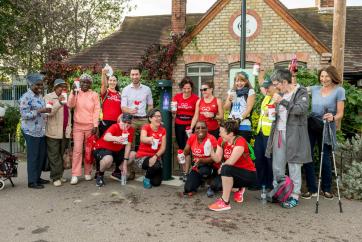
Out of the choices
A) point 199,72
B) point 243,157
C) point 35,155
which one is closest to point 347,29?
point 199,72

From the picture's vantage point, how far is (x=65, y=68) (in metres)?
16.0

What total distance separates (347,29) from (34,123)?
47.6 feet

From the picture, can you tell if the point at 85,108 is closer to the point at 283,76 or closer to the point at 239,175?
the point at 239,175

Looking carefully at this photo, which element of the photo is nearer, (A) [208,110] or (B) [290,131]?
(B) [290,131]

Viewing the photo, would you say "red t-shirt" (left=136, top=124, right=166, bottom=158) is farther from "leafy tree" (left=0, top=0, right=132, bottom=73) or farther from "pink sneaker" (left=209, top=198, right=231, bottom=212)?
"leafy tree" (left=0, top=0, right=132, bottom=73)

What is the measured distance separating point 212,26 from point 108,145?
10.0m

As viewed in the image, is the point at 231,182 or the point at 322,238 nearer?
the point at 322,238

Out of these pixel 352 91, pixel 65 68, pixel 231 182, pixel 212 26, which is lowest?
pixel 231 182

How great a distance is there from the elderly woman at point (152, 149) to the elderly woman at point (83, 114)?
2.83 feet

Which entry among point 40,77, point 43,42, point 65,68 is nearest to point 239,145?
point 40,77

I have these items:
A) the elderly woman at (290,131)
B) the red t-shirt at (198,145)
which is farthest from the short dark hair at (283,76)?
the red t-shirt at (198,145)

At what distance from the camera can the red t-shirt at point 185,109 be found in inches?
245

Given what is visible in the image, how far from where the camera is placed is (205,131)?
219 inches

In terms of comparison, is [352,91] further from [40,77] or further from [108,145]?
[40,77]
